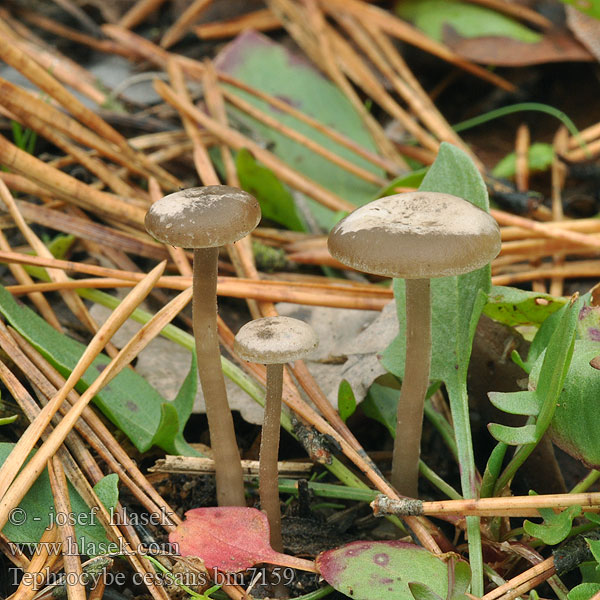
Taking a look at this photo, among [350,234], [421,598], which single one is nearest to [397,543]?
[421,598]

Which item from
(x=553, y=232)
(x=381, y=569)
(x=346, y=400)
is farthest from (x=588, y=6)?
(x=381, y=569)

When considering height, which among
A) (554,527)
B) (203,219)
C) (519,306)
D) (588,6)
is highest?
(588,6)

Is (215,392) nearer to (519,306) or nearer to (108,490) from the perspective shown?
(108,490)

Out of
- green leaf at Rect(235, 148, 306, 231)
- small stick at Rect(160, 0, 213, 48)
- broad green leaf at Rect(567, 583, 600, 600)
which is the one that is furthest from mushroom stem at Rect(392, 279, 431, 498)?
small stick at Rect(160, 0, 213, 48)

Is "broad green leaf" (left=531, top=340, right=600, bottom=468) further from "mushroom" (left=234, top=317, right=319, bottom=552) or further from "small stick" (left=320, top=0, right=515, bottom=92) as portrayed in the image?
"small stick" (left=320, top=0, right=515, bottom=92)

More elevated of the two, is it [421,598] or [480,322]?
[480,322]

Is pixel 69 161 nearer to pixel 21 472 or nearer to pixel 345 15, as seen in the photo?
pixel 21 472

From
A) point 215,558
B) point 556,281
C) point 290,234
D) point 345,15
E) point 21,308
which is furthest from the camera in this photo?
point 345,15
